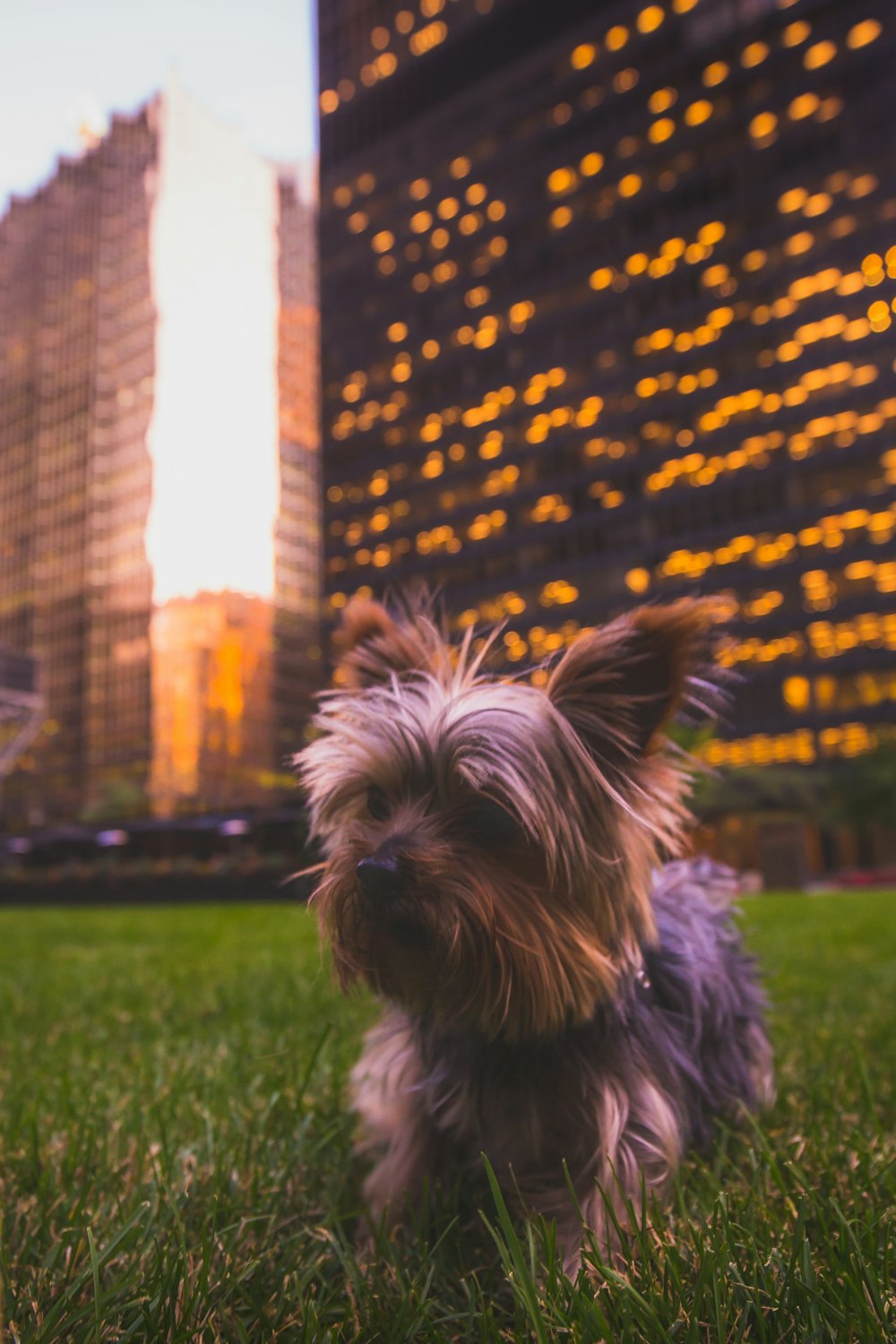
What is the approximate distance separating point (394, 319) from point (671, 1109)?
357 ft

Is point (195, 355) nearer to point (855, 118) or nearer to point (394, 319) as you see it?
point (394, 319)

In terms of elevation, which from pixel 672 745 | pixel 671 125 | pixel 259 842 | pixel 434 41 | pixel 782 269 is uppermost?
pixel 434 41

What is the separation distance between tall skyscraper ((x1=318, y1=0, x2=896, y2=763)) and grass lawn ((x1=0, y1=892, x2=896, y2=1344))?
188 ft

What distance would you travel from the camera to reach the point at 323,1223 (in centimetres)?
201

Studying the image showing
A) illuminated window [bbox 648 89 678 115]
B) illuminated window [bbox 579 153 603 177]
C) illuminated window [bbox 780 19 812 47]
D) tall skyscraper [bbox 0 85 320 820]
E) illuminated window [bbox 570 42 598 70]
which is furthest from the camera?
tall skyscraper [bbox 0 85 320 820]

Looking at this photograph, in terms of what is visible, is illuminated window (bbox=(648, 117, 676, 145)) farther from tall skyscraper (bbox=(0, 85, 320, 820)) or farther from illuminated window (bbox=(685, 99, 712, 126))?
tall skyscraper (bbox=(0, 85, 320, 820))

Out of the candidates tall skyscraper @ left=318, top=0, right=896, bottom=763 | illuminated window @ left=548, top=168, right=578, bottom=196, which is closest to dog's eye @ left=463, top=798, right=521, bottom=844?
tall skyscraper @ left=318, top=0, right=896, bottom=763

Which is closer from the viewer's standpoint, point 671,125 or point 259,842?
point 259,842

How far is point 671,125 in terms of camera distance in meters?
87.2

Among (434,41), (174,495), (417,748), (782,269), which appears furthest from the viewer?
(174,495)

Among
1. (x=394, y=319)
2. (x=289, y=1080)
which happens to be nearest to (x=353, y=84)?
(x=394, y=319)

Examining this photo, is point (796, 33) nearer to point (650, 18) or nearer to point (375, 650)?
point (650, 18)

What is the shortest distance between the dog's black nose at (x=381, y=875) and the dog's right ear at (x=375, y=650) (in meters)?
0.73

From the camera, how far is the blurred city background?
65.8m
